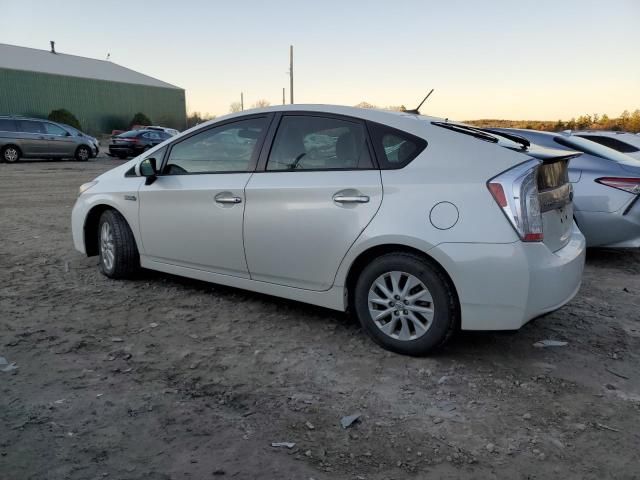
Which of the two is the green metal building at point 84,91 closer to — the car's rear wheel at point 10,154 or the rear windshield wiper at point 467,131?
the car's rear wheel at point 10,154

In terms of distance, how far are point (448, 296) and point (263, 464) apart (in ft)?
4.83

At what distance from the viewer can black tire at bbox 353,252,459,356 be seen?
3184 mm

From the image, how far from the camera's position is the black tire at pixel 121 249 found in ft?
15.7

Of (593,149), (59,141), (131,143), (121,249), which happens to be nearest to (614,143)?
(593,149)

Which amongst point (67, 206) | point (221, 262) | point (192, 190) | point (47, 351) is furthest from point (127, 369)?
point (67, 206)

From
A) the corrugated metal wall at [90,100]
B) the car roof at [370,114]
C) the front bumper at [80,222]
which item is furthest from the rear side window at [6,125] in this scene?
the corrugated metal wall at [90,100]

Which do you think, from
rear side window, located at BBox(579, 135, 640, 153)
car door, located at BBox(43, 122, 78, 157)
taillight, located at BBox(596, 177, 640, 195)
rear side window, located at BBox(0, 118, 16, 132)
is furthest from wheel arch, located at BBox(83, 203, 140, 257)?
car door, located at BBox(43, 122, 78, 157)

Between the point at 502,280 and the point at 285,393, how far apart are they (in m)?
1.38

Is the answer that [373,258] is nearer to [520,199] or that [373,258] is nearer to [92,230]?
[520,199]

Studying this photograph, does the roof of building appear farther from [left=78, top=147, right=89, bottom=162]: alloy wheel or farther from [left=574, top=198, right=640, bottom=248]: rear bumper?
[left=574, top=198, right=640, bottom=248]: rear bumper

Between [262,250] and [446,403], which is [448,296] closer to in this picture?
[446,403]

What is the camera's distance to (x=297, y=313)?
13.8 feet

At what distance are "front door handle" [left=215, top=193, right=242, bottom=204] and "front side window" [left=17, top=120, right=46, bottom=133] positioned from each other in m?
17.8

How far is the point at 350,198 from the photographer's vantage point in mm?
3432
